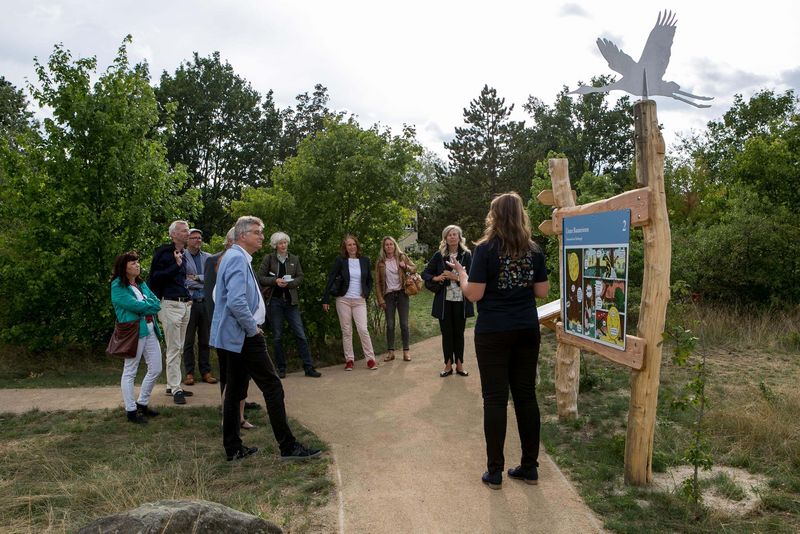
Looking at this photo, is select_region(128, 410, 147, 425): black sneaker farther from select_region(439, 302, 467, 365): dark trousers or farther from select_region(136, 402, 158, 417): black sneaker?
select_region(439, 302, 467, 365): dark trousers

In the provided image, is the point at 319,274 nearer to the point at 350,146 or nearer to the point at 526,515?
the point at 350,146

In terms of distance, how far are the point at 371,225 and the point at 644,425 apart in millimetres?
6406

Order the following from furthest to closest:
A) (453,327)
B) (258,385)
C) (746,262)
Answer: (746,262)
(453,327)
(258,385)

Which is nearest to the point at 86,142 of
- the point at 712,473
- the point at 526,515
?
the point at 526,515

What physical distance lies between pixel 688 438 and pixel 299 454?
3390 mm

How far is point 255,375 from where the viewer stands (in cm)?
478

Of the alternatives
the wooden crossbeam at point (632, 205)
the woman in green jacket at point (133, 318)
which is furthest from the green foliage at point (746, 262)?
the woman in green jacket at point (133, 318)

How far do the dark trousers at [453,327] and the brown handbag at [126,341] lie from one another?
11.6 feet

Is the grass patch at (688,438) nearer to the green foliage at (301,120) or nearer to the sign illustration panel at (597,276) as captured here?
the sign illustration panel at (597,276)

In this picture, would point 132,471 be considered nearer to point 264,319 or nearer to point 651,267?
point 264,319

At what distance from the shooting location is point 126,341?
5898 millimetres

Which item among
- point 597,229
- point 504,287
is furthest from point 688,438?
point 504,287

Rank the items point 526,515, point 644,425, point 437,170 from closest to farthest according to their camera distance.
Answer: point 526,515, point 644,425, point 437,170

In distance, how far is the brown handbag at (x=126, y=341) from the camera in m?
5.88
